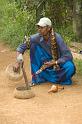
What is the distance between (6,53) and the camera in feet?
33.8

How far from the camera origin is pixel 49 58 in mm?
7668

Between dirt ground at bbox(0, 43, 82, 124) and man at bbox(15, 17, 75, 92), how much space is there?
168 mm

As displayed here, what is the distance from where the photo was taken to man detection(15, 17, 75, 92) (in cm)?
739

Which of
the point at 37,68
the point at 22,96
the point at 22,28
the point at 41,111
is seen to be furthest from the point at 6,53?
the point at 41,111

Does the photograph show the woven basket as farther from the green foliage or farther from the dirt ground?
the green foliage

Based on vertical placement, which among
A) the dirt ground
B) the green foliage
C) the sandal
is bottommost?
the dirt ground

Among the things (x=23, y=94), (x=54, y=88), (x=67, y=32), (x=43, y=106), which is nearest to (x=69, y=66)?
(x=54, y=88)

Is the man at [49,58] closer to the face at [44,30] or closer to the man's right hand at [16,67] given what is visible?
the face at [44,30]

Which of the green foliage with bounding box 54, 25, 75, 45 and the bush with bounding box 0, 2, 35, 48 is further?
the green foliage with bounding box 54, 25, 75, 45

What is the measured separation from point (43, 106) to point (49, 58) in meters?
1.34

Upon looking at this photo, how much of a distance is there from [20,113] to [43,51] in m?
1.75

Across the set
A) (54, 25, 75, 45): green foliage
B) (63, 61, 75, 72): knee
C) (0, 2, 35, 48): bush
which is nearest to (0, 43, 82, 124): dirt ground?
(63, 61, 75, 72): knee

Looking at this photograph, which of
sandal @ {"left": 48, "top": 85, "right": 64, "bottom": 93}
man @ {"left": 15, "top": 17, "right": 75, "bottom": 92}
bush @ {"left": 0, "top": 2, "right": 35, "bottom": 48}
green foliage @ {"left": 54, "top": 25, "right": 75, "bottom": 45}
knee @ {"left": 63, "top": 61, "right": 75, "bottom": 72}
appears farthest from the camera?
green foliage @ {"left": 54, "top": 25, "right": 75, "bottom": 45}

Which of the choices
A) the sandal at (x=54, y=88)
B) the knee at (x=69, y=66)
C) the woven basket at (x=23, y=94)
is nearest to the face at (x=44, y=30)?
the knee at (x=69, y=66)
